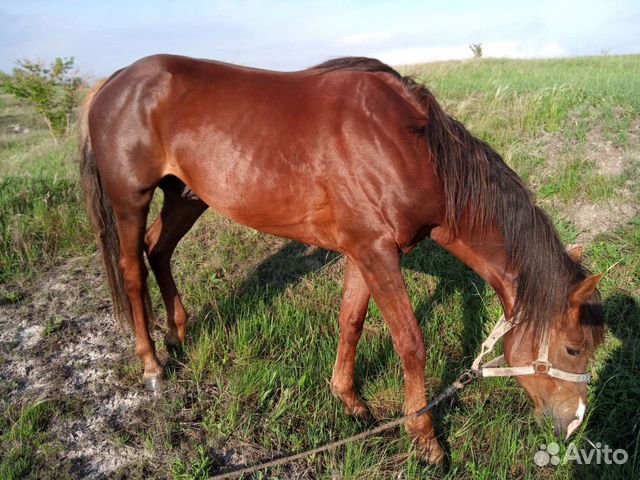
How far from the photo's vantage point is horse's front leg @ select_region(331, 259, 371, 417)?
2939 mm

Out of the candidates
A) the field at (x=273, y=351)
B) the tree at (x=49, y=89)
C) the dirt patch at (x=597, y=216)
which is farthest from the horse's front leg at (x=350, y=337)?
the tree at (x=49, y=89)

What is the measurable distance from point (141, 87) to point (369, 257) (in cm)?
182

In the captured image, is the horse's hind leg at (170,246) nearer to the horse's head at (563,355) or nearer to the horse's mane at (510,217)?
the horse's mane at (510,217)

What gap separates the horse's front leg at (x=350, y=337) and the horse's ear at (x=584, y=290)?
114cm

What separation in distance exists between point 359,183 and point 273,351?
144 cm

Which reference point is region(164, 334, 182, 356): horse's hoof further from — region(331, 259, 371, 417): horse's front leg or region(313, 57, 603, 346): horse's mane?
region(313, 57, 603, 346): horse's mane

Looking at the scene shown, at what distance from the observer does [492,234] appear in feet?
8.23

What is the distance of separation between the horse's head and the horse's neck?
0.20m

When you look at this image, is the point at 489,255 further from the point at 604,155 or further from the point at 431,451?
the point at 604,155

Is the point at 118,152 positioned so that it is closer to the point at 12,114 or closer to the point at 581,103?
the point at 581,103

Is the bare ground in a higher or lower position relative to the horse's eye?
lower

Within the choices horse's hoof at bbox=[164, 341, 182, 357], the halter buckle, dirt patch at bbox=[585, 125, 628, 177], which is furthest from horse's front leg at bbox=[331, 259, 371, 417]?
dirt patch at bbox=[585, 125, 628, 177]

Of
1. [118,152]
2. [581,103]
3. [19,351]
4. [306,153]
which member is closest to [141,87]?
[118,152]

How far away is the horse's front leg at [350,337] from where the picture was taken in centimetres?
294
